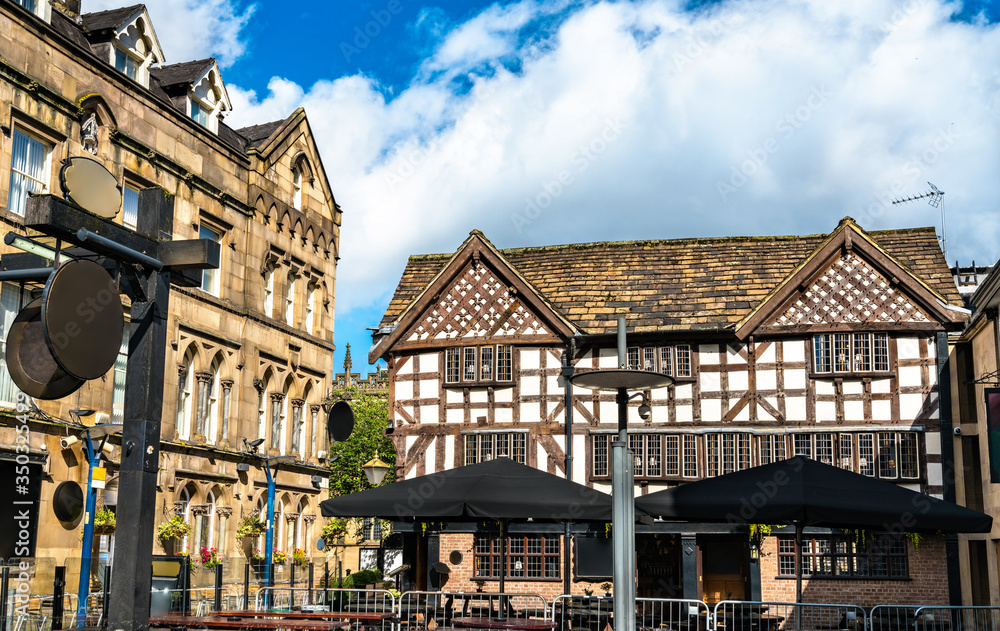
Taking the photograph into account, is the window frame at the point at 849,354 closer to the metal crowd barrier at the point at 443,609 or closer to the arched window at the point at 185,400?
the metal crowd barrier at the point at 443,609

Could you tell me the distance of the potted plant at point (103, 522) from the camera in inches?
860

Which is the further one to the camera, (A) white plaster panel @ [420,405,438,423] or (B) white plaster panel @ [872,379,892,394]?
(A) white plaster panel @ [420,405,438,423]

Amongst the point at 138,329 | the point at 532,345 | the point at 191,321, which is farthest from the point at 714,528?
the point at 138,329

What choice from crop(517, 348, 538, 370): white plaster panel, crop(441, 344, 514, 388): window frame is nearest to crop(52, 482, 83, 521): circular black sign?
crop(441, 344, 514, 388): window frame

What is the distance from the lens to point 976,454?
2438 centimetres

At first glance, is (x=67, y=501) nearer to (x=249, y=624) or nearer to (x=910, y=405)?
(x=249, y=624)

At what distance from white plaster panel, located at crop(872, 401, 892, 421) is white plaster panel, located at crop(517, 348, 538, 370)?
8722 millimetres

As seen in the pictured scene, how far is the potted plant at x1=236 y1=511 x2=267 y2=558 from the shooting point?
27.9 m

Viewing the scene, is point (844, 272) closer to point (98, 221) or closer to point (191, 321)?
point (191, 321)

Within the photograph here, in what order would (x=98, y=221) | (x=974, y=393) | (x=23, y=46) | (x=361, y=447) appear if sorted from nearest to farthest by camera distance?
(x=98, y=221)
(x=23, y=46)
(x=974, y=393)
(x=361, y=447)

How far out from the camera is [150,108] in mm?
25625

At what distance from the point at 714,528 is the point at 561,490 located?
1127 centimetres

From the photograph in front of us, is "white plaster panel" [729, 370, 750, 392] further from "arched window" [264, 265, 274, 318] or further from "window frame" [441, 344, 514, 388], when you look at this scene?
"arched window" [264, 265, 274, 318]

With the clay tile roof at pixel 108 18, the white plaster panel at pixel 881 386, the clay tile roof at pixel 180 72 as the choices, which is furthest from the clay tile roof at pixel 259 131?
the white plaster panel at pixel 881 386
